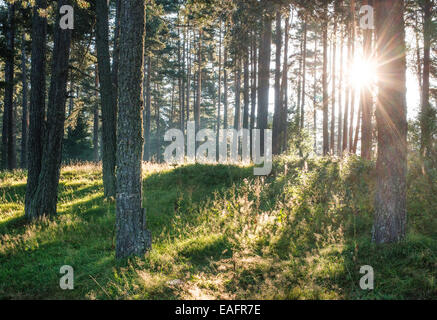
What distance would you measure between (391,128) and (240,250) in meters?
3.64

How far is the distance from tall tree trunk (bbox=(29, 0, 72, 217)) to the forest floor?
0.81 metres

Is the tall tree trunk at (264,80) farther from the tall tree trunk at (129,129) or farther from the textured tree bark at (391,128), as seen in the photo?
the tall tree trunk at (129,129)

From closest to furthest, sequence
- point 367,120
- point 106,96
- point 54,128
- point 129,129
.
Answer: point 129,129, point 54,128, point 106,96, point 367,120

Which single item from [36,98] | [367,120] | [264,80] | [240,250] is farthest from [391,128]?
[264,80]

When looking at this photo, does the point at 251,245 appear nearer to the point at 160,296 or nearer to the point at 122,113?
the point at 160,296

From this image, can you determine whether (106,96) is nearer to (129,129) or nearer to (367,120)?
(129,129)

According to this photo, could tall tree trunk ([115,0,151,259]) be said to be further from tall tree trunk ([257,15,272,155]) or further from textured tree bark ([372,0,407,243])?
tall tree trunk ([257,15,272,155])

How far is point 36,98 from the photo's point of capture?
27.9ft

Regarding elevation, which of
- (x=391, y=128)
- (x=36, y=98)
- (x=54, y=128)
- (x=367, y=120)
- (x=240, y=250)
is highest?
(x=36, y=98)

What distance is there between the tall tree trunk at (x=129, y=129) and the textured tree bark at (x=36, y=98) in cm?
488

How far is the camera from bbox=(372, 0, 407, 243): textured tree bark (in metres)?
5.03

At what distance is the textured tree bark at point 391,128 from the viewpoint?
16.5 feet

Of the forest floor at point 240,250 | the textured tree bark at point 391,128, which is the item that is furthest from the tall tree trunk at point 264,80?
the textured tree bark at point 391,128

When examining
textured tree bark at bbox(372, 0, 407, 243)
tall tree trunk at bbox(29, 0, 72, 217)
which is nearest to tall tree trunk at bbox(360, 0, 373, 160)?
textured tree bark at bbox(372, 0, 407, 243)
